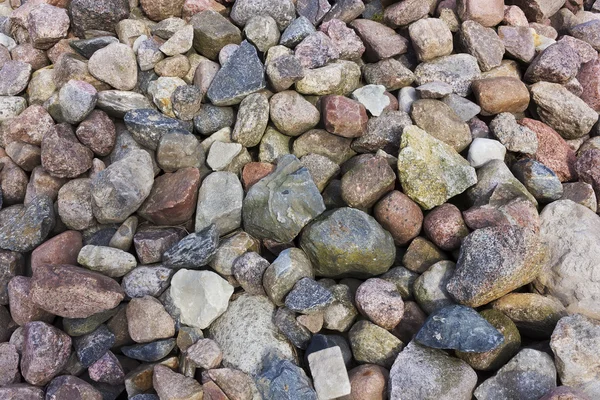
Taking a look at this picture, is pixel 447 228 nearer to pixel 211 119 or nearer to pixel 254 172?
pixel 254 172

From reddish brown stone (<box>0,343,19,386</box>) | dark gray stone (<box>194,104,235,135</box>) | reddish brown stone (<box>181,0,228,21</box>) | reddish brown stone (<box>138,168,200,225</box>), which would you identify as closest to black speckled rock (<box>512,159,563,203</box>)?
dark gray stone (<box>194,104,235,135</box>)

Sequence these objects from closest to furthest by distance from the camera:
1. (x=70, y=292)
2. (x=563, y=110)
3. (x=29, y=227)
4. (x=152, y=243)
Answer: (x=70, y=292), (x=152, y=243), (x=29, y=227), (x=563, y=110)

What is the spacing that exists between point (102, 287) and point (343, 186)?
4.28ft

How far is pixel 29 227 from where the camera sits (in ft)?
9.05

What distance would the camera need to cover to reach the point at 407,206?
2.71m

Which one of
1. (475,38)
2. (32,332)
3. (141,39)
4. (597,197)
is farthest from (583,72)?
(32,332)

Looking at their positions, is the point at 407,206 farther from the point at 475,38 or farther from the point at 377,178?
the point at 475,38

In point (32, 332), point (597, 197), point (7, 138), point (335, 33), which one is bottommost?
point (32, 332)

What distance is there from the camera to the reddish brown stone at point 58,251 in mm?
2684

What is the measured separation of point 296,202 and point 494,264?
1.00m

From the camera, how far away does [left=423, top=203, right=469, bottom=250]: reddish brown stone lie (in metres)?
2.65

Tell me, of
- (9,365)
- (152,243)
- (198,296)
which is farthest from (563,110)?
(9,365)

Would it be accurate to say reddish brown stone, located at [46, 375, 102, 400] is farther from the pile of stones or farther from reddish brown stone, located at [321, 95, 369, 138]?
reddish brown stone, located at [321, 95, 369, 138]

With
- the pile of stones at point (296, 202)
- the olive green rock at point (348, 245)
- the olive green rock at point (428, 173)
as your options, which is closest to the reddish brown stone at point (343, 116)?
the pile of stones at point (296, 202)
